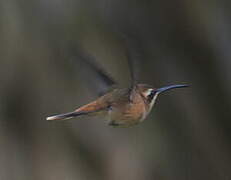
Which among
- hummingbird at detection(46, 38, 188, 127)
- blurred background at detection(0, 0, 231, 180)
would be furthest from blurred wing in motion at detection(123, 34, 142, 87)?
blurred background at detection(0, 0, 231, 180)

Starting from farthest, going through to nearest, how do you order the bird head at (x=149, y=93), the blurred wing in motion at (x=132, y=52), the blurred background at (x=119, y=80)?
the blurred background at (x=119, y=80), the bird head at (x=149, y=93), the blurred wing in motion at (x=132, y=52)

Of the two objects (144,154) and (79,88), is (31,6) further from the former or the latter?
(144,154)

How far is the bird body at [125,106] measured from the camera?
1.02m

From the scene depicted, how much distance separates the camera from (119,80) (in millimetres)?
2324

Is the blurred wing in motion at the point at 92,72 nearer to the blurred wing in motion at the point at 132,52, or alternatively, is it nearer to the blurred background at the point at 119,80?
the blurred wing in motion at the point at 132,52

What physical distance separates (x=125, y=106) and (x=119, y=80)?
1258 millimetres

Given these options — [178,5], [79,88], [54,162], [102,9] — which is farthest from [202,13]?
[54,162]

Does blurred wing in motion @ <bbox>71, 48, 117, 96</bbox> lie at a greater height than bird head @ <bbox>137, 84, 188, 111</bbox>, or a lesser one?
greater

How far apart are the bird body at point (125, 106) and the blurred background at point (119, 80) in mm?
1205

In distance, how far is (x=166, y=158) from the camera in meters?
2.57

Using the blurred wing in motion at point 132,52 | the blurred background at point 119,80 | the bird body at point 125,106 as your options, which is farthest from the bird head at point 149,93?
the blurred background at point 119,80

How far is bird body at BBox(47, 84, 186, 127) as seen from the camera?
40.0 inches

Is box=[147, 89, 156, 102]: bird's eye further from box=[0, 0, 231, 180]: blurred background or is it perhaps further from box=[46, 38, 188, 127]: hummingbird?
box=[0, 0, 231, 180]: blurred background

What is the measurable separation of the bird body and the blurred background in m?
1.21
